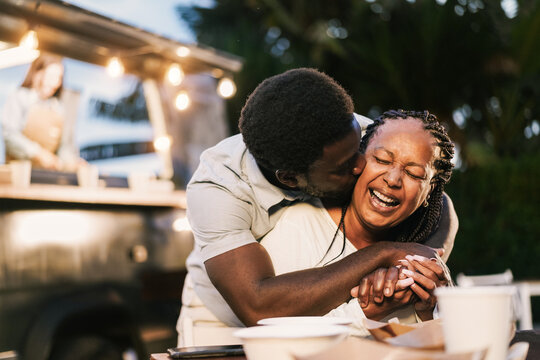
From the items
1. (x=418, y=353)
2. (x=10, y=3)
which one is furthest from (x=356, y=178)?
(x=10, y=3)

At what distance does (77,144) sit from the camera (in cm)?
437

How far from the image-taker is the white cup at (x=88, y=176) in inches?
169

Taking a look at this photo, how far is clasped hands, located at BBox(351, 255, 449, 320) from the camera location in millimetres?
1912

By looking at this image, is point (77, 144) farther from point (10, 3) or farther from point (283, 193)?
point (283, 193)

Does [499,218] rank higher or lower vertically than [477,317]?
higher

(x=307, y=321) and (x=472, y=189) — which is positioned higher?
(x=472, y=189)

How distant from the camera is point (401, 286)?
75.2 inches

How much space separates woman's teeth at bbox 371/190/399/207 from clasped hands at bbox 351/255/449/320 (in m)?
0.30

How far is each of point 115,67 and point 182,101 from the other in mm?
631

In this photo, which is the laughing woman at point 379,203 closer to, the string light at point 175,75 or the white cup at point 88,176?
the white cup at point 88,176

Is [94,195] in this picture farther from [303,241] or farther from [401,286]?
[401,286]

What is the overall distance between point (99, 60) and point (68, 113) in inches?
19.9

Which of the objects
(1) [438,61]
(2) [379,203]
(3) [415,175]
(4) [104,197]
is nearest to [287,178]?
(2) [379,203]

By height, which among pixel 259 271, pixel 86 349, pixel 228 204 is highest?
pixel 228 204
